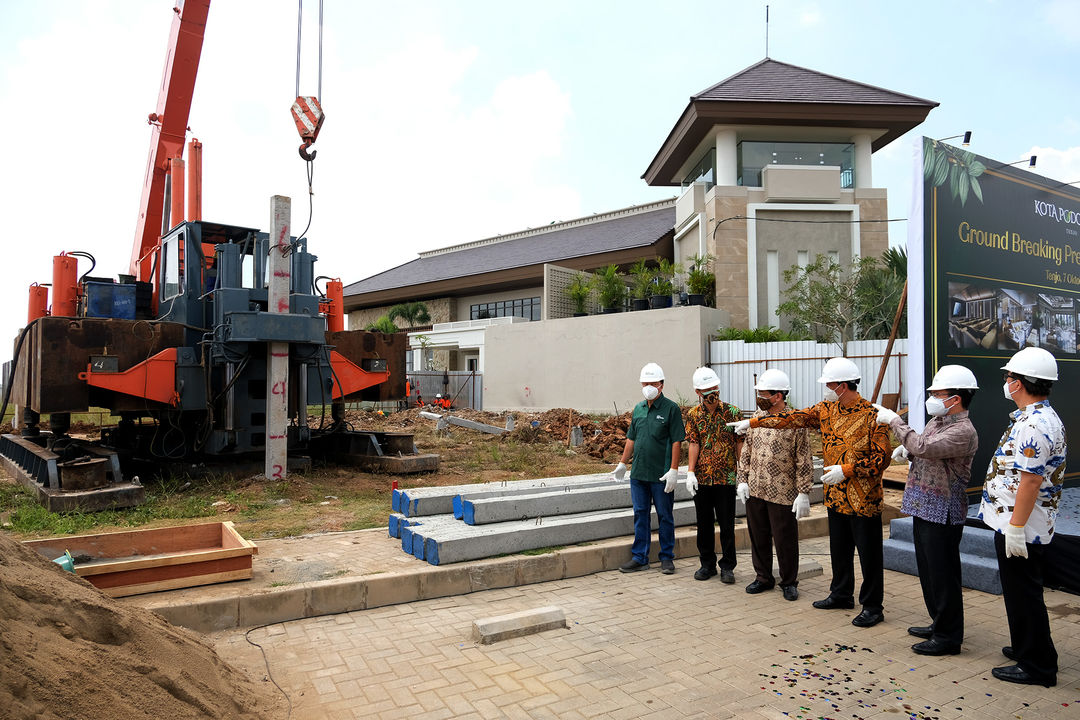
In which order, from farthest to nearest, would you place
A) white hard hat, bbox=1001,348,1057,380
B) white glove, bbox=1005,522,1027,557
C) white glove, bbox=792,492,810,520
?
1. white glove, bbox=792,492,810,520
2. white hard hat, bbox=1001,348,1057,380
3. white glove, bbox=1005,522,1027,557

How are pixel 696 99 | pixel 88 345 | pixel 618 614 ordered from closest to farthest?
pixel 618 614 → pixel 88 345 → pixel 696 99

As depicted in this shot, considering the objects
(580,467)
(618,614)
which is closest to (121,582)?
(618,614)

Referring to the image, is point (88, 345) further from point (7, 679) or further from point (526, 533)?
point (7, 679)

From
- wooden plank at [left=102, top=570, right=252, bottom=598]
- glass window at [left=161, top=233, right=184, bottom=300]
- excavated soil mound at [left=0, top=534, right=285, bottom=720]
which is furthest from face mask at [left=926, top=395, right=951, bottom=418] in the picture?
glass window at [left=161, top=233, right=184, bottom=300]

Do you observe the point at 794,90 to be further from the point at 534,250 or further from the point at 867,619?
the point at 867,619

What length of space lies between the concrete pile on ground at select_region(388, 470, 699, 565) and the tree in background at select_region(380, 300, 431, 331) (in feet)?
102

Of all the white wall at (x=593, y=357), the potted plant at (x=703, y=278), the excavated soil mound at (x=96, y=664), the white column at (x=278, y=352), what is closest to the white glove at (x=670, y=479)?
the excavated soil mound at (x=96, y=664)

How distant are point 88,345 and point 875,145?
25.3 metres

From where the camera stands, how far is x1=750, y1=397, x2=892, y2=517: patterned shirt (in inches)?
192

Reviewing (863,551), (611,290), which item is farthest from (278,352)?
(611,290)

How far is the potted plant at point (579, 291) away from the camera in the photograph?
2544cm

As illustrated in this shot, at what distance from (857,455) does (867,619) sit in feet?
3.79

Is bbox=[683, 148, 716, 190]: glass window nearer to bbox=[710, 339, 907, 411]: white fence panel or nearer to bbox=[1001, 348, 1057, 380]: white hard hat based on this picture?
bbox=[710, 339, 907, 411]: white fence panel

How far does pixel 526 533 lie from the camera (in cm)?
598
